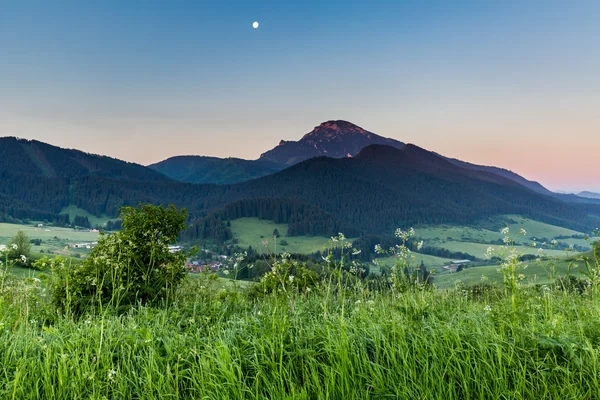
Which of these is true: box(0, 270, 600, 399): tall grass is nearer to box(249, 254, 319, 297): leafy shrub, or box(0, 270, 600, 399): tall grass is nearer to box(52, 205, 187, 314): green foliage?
box(249, 254, 319, 297): leafy shrub

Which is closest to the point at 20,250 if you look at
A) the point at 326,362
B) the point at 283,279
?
the point at 283,279

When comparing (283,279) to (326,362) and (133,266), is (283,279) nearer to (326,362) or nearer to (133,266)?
(326,362)

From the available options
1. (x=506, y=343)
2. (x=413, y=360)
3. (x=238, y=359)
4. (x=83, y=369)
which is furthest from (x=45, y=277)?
(x=506, y=343)

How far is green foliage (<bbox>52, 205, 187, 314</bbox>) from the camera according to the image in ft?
22.6

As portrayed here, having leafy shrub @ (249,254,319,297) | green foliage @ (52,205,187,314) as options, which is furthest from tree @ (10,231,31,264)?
leafy shrub @ (249,254,319,297)

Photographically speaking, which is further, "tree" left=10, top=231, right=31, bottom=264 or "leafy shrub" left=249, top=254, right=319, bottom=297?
"tree" left=10, top=231, right=31, bottom=264

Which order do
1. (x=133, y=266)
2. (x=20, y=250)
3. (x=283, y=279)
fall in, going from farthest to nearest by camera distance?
(x=20, y=250), (x=133, y=266), (x=283, y=279)

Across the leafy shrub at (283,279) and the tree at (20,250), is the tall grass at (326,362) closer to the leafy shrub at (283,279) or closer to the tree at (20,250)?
the leafy shrub at (283,279)

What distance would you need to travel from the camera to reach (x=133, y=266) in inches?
290

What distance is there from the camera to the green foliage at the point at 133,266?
6.88 metres

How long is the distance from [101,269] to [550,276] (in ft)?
27.5

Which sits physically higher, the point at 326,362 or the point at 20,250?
the point at 326,362

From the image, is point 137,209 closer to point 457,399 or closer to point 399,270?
point 399,270

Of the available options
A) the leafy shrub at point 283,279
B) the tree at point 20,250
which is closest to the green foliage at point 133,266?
the tree at point 20,250
